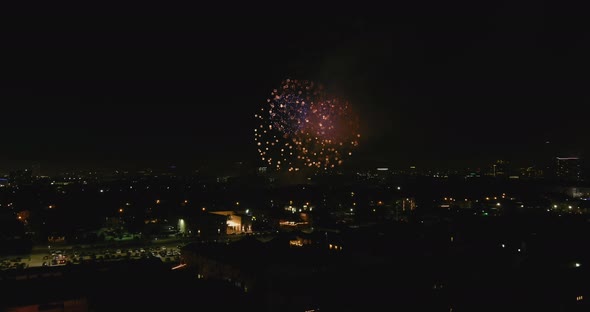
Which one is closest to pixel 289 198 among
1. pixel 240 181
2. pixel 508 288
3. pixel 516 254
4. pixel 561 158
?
pixel 240 181

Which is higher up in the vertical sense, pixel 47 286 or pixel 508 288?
pixel 47 286

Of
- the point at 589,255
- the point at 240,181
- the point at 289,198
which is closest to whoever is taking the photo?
the point at 589,255

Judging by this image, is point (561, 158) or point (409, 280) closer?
point (409, 280)

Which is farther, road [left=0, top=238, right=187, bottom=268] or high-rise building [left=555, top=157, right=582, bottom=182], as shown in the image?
high-rise building [left=555, top=157, right=582, bottom=182]

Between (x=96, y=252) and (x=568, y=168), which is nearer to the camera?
(x=96, y=252)

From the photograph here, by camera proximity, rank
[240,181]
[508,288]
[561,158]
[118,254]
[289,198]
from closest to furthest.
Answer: [508,288]
[118,254]
[289,198]
[240,181]
[561,158]

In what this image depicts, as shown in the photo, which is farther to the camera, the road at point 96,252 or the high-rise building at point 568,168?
the high-rise building at point 568,168

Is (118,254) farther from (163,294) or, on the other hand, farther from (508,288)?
(508,288)

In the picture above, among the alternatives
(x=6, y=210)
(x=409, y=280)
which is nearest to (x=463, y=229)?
(x=409, y=280)
